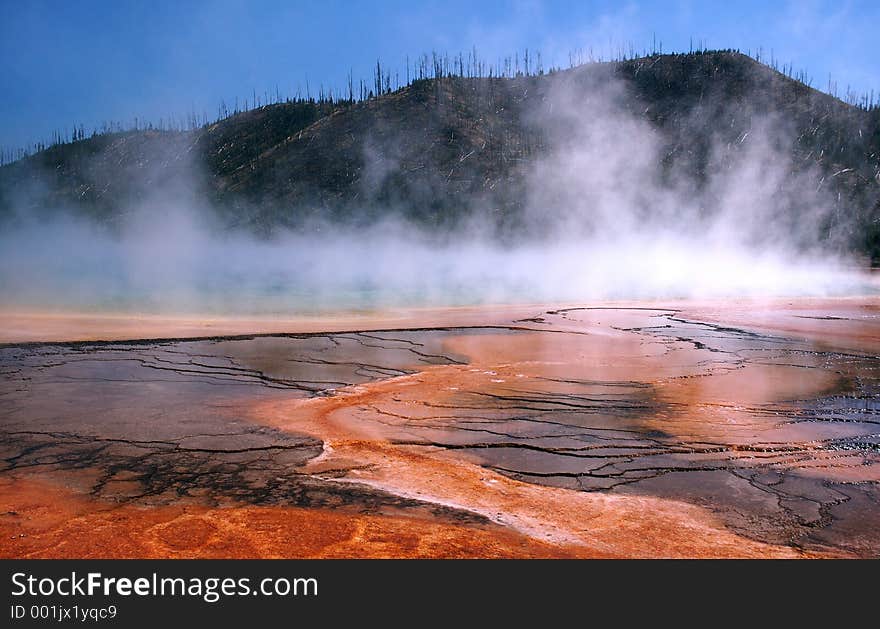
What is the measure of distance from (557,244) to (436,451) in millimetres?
44578

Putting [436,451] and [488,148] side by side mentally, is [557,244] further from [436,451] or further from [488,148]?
[436,451]

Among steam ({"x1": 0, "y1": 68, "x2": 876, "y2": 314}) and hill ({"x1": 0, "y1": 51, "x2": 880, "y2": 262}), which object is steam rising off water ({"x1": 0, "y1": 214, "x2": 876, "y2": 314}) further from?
hill ({"x1": 0, "y1": 51, "x2": 880, "y2": 262})

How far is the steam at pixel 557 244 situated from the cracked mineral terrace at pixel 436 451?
354 inches

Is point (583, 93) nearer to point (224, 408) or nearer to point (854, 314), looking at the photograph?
point (854, 314)

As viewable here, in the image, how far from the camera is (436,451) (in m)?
4.68

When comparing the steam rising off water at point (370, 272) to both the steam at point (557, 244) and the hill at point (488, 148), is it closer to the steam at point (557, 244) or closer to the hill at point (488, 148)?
the steam at point (557, 244)

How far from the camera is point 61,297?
56.0 feet

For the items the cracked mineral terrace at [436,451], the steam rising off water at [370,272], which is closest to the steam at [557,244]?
the steam rising off water at [370,272]

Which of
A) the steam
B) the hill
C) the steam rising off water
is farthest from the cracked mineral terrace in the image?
the hill

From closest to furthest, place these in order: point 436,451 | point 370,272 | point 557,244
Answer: point 436,451 < point 370,272 < point 557,244

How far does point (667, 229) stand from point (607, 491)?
4567 cm

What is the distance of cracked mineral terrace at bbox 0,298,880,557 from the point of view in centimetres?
332

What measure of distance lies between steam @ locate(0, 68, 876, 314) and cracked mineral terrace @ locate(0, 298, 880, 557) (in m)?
9.00

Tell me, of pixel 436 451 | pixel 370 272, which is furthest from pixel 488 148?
pixel 436 451
